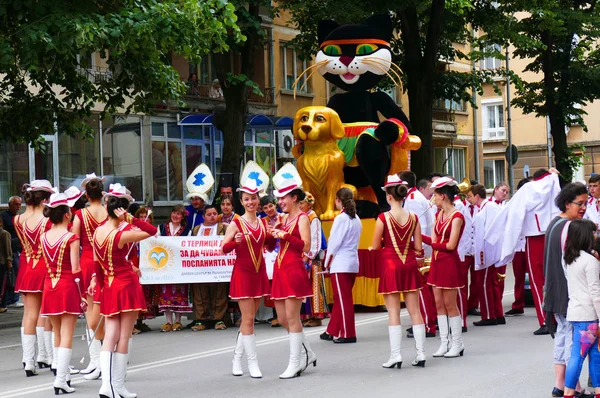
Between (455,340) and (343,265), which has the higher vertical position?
(343,265)

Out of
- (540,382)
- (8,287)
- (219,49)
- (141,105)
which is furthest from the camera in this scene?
(8,287)

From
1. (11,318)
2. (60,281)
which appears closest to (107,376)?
(60,281)

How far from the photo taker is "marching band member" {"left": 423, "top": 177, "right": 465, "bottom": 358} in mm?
11164

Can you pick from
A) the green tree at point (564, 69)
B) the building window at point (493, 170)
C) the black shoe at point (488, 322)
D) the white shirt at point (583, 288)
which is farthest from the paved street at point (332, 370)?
the building window at point (493, 170)

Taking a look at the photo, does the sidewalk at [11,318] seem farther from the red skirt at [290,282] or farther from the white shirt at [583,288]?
the white shirt at [583,288]

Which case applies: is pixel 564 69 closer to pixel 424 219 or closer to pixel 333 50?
pixel 333 50

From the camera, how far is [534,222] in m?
13.2

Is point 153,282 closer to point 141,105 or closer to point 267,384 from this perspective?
point 141,105

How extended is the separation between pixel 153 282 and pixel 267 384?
516 cm

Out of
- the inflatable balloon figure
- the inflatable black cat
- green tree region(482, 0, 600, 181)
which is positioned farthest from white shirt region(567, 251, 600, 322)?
green tree region(482, 0, 600, 181)

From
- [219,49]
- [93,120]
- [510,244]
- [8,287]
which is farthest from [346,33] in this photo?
[93,120]

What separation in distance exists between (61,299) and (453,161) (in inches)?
1562

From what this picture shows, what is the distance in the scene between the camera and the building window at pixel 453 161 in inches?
1884

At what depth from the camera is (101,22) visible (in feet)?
47.4
